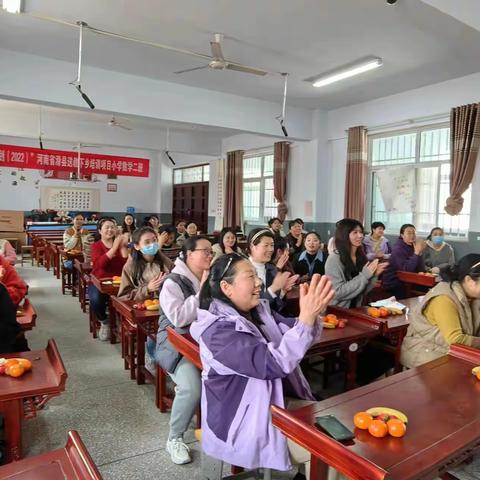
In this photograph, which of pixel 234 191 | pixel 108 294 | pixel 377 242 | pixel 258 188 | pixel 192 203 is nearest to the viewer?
pixel 108 294

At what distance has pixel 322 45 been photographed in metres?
4.62

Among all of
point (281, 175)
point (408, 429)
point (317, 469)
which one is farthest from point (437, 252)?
point (317, 469)

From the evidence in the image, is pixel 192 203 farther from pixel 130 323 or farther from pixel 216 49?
pixel 130 323

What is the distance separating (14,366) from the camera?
Result: 1.81 meters

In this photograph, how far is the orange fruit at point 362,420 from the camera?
121 centimetres

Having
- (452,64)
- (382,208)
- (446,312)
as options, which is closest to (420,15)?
(452,64)

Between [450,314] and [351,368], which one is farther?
[351,368]

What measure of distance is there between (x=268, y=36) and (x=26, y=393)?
13.5 feet

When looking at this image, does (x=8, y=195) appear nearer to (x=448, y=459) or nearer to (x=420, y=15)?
(x=420, y=15)

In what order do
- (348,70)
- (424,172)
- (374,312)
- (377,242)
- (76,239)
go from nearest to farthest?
(374,312) → (348,70) → (377,242) → (76,239) → (424,172)

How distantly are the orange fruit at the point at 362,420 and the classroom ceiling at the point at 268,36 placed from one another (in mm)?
3604

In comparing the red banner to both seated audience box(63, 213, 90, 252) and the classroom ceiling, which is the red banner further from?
the classroom ceiling

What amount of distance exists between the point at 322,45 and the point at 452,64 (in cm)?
180

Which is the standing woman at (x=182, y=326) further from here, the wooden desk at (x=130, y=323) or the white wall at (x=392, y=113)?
the white wall at (x=392, y=113)
